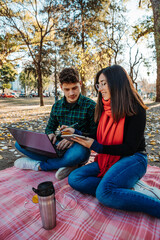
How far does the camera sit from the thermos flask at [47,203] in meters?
1.41

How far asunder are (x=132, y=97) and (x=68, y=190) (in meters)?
1.35

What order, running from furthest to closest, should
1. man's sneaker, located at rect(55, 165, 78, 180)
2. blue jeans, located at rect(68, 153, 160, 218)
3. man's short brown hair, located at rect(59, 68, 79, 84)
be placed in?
man's short brown hair, located at rect(59, 68, 79, 84), man's sneaker, located at rect(55, 165, 78, 180), blue jeans, located at rect(68, 153, 160, 218)

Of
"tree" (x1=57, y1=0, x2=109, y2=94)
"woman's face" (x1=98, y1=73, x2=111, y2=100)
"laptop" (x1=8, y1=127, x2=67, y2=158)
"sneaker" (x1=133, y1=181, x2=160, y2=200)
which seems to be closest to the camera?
"sneaker" (x1=133, y1=181, x2=160, y2=200)

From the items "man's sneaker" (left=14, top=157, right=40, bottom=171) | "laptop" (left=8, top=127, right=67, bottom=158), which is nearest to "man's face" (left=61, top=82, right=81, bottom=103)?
"laptop" (left=8, top=127, right=67, bottom=158)

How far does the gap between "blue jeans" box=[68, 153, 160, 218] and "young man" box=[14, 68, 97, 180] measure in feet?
1.23

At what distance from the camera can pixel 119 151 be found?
1795 millimetres

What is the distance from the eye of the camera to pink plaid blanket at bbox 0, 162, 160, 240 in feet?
4.72

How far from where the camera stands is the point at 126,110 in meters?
1.83

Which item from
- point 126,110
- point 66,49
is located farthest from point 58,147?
point 66,49

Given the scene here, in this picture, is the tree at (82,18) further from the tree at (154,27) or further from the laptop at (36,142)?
the laptop at (36,142)

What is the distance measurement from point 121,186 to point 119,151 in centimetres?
34

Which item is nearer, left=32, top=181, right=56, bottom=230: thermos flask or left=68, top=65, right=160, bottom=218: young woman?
left=32, top=181, right=56, bottom=230: thermos flask

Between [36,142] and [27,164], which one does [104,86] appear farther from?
[27,164]

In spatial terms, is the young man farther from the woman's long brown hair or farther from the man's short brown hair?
the woman's long brown hair
